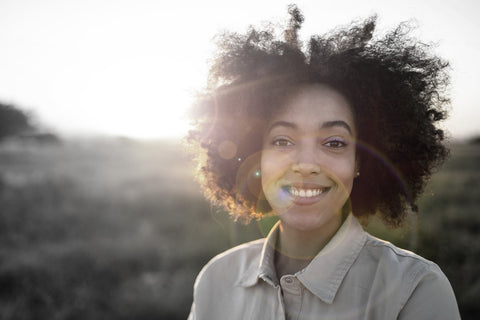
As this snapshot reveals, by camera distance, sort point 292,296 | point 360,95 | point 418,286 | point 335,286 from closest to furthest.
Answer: point 418,286 → point 335,286 → point 292,296 → point 360,95

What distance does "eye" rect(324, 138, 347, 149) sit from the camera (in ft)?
6.48

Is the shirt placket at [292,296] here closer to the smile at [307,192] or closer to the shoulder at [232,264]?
the shoulder at [232,264]

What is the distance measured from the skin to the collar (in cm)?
14

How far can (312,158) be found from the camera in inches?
75.7

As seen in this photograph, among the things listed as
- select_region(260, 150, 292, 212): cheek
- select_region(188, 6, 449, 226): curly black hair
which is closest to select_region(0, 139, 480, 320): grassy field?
select_region(188, 6, 449, 226): curly black hair

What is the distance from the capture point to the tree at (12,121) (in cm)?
1199

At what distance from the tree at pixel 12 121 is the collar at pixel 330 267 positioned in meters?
12.4

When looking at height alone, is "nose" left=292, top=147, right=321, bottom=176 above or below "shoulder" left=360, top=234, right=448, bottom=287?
above

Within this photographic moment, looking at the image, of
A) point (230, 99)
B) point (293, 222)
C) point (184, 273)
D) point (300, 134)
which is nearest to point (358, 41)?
point (300, 134)

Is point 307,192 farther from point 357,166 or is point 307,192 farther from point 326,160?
point 357,166

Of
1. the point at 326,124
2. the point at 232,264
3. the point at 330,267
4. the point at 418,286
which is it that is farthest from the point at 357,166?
the point at 232,264

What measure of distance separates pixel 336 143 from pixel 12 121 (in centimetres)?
1357

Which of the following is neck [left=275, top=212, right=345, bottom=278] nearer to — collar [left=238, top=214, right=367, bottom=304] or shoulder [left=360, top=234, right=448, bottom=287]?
collar [left=238, top=214, right=367, bottom=304]

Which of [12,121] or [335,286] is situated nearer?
[335,286]
